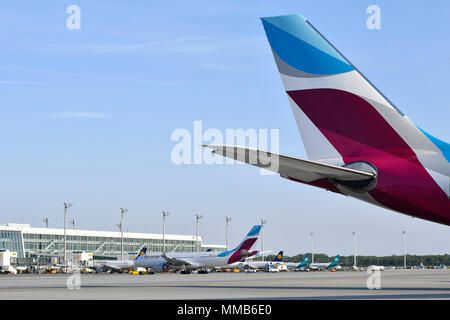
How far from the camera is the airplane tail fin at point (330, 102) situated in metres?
24.1

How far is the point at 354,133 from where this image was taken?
24422 mm

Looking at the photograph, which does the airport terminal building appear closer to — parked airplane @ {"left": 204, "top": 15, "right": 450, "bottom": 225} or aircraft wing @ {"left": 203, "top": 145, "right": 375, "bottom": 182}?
parked airplane @ {"left": 204, "top": 15, "right": 450, "bottom": 225}

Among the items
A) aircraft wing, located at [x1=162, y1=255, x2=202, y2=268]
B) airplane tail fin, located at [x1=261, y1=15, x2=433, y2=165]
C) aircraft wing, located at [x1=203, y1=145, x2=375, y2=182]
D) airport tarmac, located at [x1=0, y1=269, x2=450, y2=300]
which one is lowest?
aircraft wing, located at [x1=162, y1=255, x2=202, y2=268]

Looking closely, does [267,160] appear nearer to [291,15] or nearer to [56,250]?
[291,15]

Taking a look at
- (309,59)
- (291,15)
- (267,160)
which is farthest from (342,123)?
(267,160)

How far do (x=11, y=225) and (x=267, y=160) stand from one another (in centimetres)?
16832

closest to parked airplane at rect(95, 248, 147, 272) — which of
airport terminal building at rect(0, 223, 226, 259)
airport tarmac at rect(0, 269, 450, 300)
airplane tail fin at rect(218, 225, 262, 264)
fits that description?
airplane tail fin at rect(218, 225, 262, 264)

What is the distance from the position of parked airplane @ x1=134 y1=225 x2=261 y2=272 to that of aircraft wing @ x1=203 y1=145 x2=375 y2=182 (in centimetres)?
7223

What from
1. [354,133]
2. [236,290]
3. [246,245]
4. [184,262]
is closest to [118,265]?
[184,262]

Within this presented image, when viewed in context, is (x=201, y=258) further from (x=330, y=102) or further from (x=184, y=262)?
(x=330, y=102)

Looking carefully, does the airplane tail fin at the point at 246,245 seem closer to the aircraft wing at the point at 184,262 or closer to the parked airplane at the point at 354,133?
the aircraft wing at the point at 184,262

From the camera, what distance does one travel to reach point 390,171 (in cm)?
2342

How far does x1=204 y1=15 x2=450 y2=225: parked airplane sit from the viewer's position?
76.1 feet

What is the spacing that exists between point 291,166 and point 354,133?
478cm
